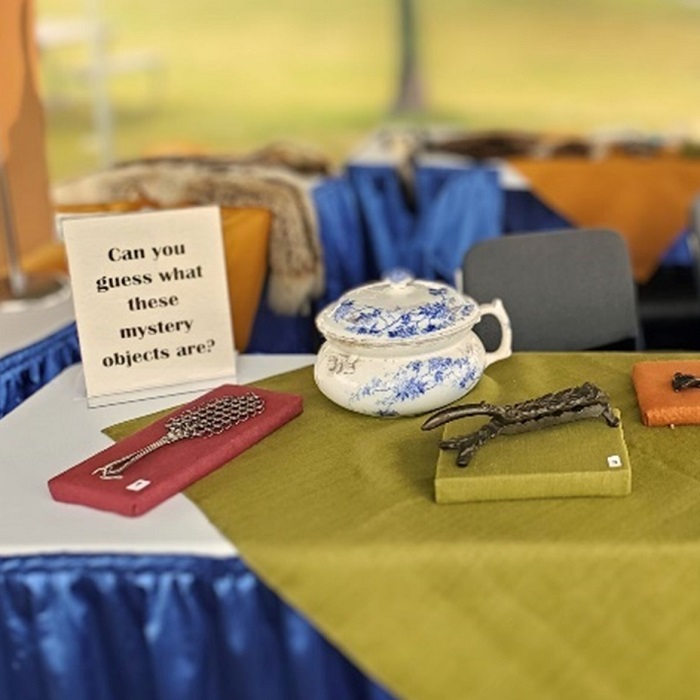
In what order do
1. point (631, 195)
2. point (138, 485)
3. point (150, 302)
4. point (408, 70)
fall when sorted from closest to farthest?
point (138, 485), point (150, 302), point (631, 195), point (408, 70)

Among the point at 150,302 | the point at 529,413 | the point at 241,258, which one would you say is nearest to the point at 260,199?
the point at 241,258

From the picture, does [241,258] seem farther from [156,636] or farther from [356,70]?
[356,70]

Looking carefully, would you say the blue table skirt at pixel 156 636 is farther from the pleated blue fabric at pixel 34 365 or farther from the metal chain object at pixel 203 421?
the pleated blue fabric at pixel 34 365

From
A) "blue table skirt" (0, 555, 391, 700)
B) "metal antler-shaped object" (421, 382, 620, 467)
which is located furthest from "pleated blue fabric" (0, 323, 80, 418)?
"metal antler-shaped object" (421, 382, 620, 467)

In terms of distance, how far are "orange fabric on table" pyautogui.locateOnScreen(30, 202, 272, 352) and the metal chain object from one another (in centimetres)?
53

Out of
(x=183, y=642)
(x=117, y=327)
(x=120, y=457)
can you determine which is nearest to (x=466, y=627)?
(x=183, y=642)

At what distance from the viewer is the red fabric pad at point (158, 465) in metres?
1.09

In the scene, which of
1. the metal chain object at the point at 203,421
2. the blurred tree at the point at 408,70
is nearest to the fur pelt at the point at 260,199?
the metal chain object at the point at 203,421

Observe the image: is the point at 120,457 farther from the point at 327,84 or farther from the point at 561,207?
the point at 327,84

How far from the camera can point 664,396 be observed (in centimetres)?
124

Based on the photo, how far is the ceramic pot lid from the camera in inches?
47.6

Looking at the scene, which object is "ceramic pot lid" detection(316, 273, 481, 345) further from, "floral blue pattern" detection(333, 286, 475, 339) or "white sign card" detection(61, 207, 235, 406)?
"white sign card" detection(61, 207, 235, 406)

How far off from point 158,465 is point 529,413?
1.28ft

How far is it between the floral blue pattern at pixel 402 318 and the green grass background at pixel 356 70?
3575mm
